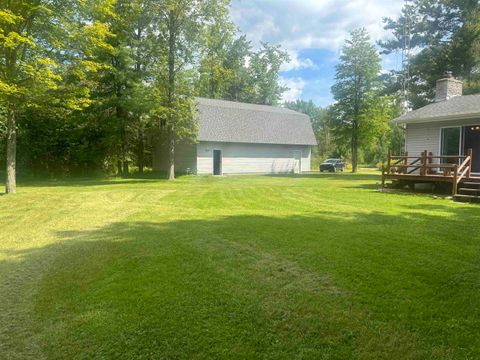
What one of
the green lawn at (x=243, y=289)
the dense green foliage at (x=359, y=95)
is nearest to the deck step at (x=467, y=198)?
the green lawn at (x=243, y=289)

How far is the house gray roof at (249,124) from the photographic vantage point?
25.4 meters

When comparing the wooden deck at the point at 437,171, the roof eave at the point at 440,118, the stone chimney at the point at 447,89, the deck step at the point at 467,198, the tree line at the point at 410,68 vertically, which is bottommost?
the deck step at the point at 467,198

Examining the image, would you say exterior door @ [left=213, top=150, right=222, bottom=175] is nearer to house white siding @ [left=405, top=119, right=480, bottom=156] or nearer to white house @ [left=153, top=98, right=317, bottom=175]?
white house @ [left=153, top=98, right=317, bottom=175]

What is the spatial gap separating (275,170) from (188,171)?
7977 millimetres

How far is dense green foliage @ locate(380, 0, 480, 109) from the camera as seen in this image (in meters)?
24.5

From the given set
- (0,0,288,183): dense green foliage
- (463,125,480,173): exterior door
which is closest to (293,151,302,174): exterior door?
(0,0,288,183): dense green foliage

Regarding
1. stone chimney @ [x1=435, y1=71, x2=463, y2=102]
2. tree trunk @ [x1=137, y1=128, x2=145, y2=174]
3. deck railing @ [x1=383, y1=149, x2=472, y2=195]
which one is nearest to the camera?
deck railing @ [x1=383, y1=149, x2=472, y2=195]

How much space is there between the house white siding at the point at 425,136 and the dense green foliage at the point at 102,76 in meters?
10.8

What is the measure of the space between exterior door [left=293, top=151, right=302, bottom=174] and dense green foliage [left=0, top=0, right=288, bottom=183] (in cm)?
1160

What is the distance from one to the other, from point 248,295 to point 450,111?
1441 cm

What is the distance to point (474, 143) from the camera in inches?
547

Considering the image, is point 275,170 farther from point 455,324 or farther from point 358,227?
point 455,324

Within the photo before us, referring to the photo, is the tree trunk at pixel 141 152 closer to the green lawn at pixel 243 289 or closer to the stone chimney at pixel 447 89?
the green lawn at pixel 243 289

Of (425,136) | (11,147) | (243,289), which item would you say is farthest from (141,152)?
(243,289)
